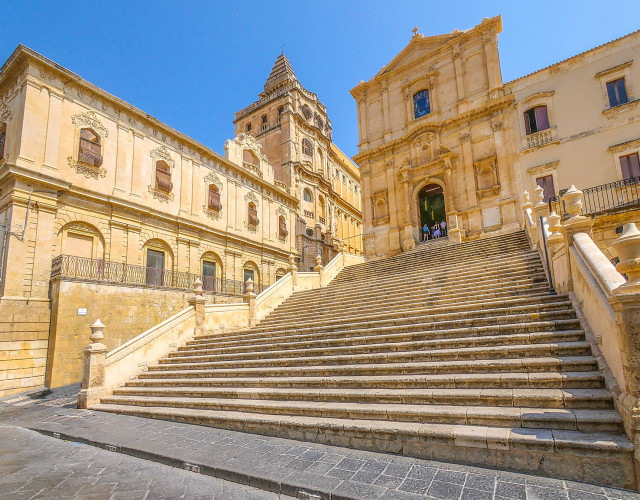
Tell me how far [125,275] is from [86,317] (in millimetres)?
3613

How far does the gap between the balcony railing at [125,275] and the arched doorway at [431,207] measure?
12.1 meters

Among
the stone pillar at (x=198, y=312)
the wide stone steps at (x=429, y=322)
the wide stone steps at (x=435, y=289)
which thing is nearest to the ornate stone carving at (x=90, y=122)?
the stone pillar at (x=198, y=312)

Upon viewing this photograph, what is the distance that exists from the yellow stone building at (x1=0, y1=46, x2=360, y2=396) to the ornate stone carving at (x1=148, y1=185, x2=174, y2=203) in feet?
0.20

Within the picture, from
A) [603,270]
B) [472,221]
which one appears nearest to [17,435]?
[603,270]

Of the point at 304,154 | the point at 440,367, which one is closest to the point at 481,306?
the point at 440,367

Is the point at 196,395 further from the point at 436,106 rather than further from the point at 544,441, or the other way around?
the point at 436,106

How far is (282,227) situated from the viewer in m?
28.9

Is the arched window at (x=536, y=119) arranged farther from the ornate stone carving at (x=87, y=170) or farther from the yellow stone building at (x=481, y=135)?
the ornate stone carving at (x=87, y=170)

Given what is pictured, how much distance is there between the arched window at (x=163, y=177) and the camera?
19797 millimetres

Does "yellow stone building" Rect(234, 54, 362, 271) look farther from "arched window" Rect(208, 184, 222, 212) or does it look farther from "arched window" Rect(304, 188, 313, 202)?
"arched window" Rect(208, 184, 222, 212)

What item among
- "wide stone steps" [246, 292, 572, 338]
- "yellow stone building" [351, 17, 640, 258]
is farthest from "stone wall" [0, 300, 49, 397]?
"yellow stone building" [351, 17, 640, 258]

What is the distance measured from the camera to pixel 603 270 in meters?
4.55

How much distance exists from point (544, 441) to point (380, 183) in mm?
20696

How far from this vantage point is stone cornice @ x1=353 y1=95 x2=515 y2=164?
1941 centimetres
